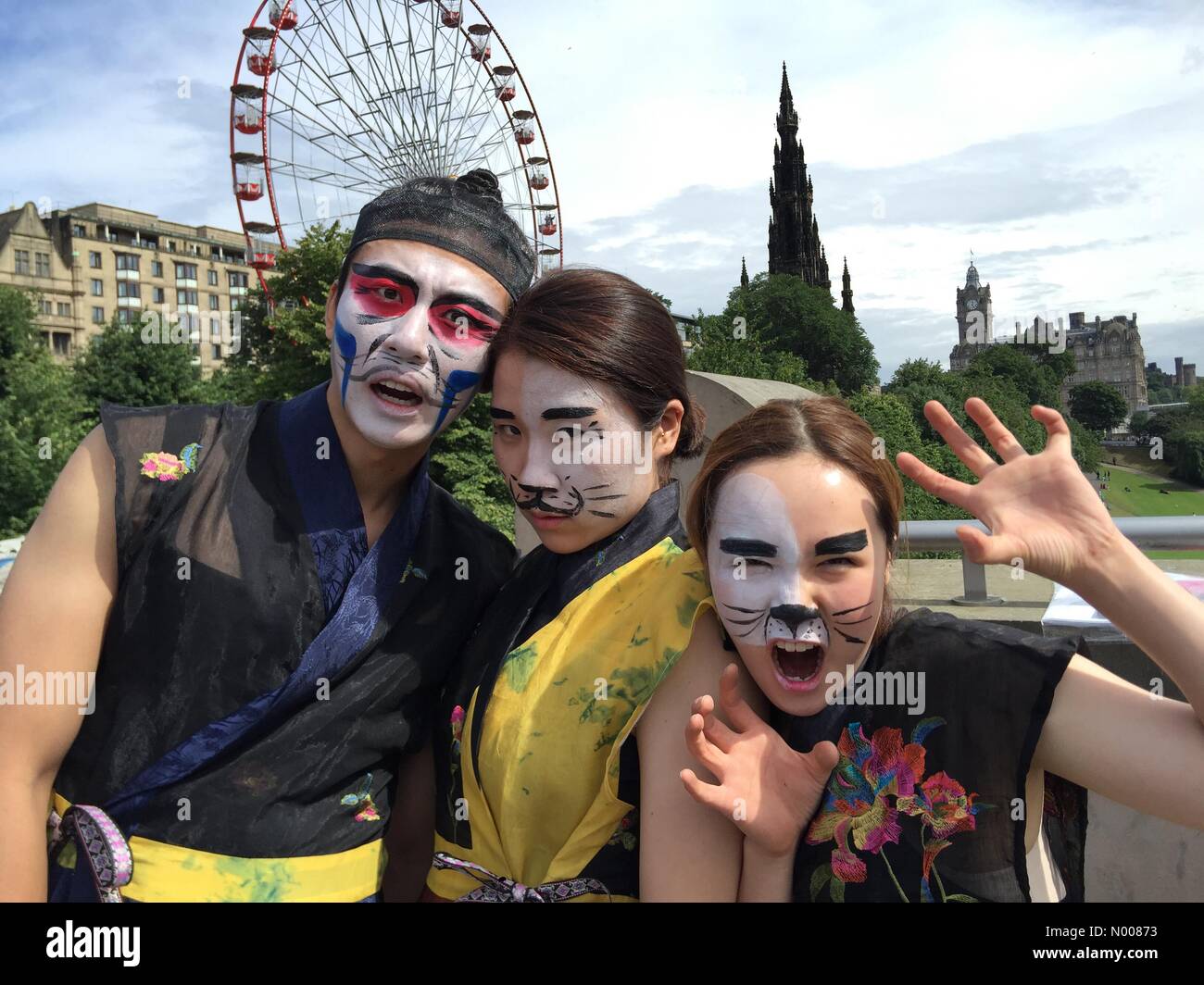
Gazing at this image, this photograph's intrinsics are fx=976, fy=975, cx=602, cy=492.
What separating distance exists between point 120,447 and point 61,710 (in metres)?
0.55

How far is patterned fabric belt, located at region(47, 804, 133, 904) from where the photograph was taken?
1.97 m

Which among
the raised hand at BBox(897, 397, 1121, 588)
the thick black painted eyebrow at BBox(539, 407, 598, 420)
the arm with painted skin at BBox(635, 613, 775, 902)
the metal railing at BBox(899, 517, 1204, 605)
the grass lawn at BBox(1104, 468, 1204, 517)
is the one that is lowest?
the grass lawn at BBox(1104, 468, 1204, 517)

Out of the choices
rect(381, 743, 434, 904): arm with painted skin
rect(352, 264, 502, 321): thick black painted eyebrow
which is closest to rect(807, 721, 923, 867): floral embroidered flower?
rect(381, 743, 434, 904): arm with painted skin

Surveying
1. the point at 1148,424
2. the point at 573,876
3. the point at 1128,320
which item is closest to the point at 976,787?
the point at 573,876

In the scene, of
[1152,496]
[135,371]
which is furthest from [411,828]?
[1152,496]

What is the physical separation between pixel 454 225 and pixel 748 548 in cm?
→ 108

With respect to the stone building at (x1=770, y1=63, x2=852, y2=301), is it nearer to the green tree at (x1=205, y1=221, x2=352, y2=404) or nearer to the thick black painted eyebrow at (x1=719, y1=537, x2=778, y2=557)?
the green tree at (x1=205, y1=221, x2=352, y2=404)

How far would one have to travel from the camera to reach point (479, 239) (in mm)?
2328

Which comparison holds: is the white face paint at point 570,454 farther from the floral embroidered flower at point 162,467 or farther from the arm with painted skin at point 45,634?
the arm with painted skin at point 45,634

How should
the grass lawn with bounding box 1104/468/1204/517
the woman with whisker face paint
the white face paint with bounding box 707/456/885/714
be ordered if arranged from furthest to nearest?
the grass lawn with bounding box 1104/468/1204/517, the white face paint with bounding box 707/456/885/714, the woman with whisker face paint

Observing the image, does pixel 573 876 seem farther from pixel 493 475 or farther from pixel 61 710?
pixel 493 475

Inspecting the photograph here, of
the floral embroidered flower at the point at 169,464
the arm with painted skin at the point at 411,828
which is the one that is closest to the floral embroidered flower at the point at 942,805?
the arm with painted skin at the point at 411,828

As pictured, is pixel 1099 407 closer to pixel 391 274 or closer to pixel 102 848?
pixel 391 274

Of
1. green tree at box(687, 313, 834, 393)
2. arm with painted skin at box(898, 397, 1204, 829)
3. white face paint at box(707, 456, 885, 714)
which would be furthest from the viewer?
green tree at box(687, 313, 834, 393)
